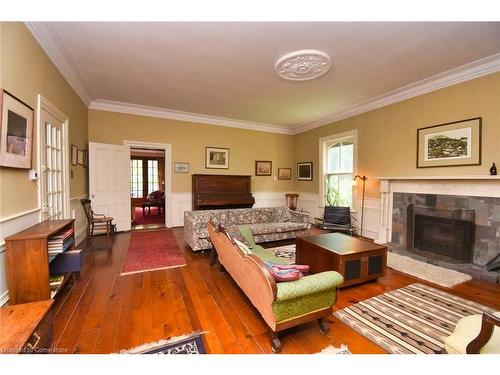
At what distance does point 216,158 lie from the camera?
6332mm

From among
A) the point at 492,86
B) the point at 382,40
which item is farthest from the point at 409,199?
the point at 382,40

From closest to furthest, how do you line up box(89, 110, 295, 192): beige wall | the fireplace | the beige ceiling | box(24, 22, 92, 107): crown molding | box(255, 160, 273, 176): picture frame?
box(24, 22, 92, 107): crown molding
the beige ceiling
the fireplace
box(89, 110, 295, 192): beige wall
box(255, 160, 273, 176): picture frame

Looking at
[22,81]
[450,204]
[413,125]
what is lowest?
[450,204]

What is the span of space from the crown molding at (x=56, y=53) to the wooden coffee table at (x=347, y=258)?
4037mm

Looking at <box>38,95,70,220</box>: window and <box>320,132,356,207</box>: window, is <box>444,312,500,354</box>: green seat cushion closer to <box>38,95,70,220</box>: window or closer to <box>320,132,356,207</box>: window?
<box>38,95,70,220</box>: window

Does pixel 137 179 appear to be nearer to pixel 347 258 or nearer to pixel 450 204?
pixel 347 258

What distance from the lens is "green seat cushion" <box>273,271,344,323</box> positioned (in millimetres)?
1581

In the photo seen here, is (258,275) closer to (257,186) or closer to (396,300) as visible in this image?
(396,300)

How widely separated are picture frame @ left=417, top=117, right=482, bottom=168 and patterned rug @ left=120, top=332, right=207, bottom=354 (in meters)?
4.38

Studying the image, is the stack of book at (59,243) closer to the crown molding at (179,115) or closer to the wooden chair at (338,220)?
the crown molding at (179,115)

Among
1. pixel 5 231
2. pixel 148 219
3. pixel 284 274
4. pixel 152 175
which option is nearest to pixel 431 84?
pixel 284 274

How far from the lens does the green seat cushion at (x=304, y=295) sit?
1.58m

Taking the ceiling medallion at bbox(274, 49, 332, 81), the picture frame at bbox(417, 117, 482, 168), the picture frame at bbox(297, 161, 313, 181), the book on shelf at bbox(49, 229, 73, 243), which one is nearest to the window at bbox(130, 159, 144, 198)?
the picture frame at bbox(297, 161, 313, 181)

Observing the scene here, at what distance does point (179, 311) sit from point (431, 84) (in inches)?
199
